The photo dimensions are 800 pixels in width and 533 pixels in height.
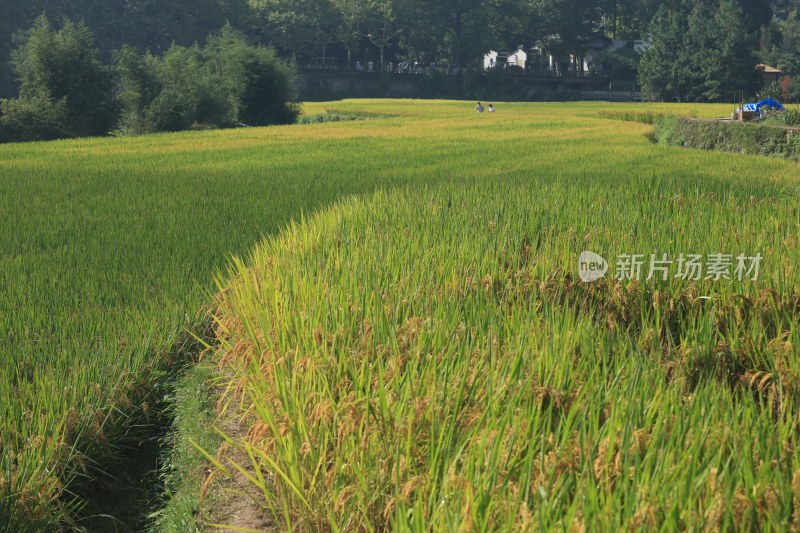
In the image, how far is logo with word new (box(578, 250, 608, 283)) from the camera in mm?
4258

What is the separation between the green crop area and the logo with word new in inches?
1.7

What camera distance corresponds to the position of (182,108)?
1310 inches

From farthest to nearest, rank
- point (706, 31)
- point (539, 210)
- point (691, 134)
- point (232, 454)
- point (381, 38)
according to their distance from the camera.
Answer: point (381, 38) < point (706, 31) < point (691, 134) < point (539, 210) < point (232, 454)

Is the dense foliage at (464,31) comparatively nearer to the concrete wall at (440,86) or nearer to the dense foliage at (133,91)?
the concrete wall at (440,86)

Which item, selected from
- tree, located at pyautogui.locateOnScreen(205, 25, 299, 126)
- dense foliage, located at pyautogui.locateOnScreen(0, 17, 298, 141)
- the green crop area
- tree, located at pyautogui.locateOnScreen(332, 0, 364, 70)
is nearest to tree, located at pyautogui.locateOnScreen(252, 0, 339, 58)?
tree, located at pyautogui.locateOnScreen(332, 0, 364, 70)

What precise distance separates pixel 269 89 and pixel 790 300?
34.2m

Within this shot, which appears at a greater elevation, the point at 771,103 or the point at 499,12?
the point at 499,12

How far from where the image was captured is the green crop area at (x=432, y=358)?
6.23 feet

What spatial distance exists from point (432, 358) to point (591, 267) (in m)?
1.82

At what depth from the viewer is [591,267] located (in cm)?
433

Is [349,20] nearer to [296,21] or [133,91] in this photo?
[296,21]

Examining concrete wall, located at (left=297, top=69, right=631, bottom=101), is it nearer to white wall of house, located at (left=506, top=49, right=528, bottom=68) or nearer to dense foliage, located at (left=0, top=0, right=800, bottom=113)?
dense foliage, located at (left=0, top=0, right=800, bottom=113)

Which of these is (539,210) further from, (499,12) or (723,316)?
(499,12)

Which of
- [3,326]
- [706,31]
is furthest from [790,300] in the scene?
[706,31]
